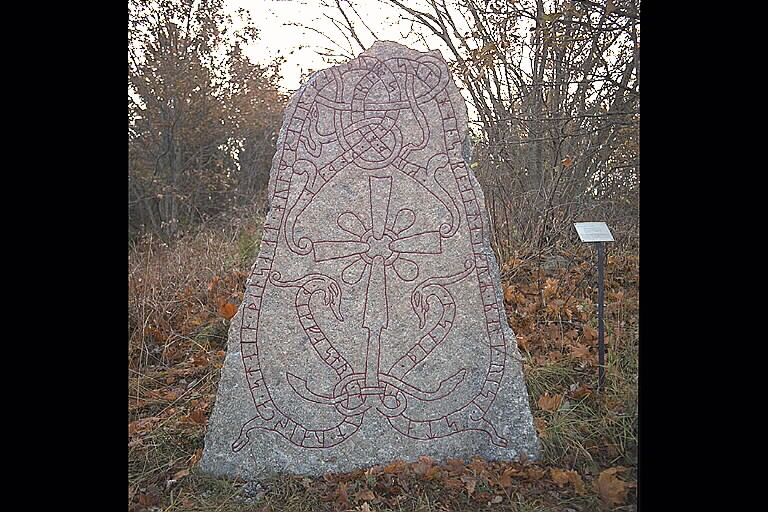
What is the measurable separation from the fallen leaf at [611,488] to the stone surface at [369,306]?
30 centimetres

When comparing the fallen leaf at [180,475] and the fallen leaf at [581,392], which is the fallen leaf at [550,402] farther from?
the fallen leaf at [180,475]

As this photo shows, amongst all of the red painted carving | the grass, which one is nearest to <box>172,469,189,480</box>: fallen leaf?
the grass

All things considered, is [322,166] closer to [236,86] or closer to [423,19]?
[423,19]

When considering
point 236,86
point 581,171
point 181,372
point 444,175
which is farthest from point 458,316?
point 236,86

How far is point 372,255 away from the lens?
9.23 ft

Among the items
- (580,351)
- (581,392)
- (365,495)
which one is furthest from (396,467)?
(580,351)

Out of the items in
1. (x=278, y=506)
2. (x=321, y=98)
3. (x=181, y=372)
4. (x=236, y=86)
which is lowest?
(x=278, y=506)

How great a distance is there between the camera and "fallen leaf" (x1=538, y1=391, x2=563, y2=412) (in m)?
3.09

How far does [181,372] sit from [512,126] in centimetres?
279

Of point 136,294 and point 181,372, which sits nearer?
point 181,372

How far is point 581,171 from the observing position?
187 inches

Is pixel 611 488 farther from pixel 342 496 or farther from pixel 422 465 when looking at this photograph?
pixel 342 496

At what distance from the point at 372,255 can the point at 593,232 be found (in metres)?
1.05

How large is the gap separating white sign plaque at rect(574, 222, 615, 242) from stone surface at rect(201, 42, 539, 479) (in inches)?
21.6
